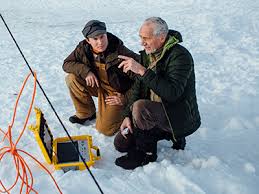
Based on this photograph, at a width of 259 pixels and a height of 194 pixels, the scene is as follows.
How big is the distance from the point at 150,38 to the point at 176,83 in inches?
15.8

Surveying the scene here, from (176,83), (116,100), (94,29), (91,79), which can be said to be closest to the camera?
(176,83)

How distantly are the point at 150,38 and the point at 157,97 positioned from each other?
516mm

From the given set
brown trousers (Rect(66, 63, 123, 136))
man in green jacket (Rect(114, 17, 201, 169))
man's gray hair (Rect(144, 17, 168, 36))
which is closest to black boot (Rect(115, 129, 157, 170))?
man in green jacket (Rect(114, 17, 201, 169))

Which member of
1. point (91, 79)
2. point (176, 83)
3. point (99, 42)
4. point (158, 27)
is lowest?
point (91, 79)

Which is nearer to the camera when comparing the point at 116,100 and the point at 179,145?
the point at 179,145

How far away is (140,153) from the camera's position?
11.2 feet

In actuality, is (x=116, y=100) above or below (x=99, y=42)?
below

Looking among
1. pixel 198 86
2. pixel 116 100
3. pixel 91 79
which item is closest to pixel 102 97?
pixel 116 100

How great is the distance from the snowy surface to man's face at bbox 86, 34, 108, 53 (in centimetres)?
87

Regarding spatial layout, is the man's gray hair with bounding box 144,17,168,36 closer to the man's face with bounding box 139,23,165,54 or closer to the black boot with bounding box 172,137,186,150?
the man's face with bounding box 139,23,165,54

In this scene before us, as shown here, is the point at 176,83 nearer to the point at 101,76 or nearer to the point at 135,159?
the point at 135,159

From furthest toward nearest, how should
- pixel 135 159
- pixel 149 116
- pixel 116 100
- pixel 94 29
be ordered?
pixel 116 100 → pixel 94 29 → pixel 135 159 → pixel 149 116

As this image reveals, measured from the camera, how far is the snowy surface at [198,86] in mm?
3123

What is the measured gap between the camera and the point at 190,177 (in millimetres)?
3117
